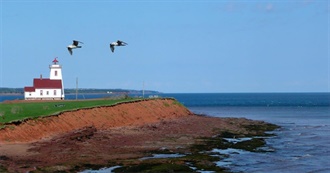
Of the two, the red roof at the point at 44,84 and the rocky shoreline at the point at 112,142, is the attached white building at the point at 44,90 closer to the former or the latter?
the red roof at the point at 44,84

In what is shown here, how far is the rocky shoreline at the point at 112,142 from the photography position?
1057 inches

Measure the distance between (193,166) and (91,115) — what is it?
19.5 metres

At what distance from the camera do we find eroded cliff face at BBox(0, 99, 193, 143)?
3412 cm

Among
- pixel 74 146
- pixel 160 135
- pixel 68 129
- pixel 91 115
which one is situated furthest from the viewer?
pixel 91 115

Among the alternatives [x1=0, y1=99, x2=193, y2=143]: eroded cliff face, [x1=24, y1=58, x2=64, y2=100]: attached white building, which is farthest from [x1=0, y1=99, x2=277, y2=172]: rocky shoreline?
[x1=24, y1=58, x2=64, y2=100]: attached white building

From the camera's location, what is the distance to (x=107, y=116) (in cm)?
4794

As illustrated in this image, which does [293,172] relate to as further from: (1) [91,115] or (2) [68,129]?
(1) [91,115]

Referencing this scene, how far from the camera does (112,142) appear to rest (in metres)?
36.2

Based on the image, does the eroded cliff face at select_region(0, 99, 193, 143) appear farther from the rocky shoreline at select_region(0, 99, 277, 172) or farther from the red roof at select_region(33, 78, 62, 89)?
the red roof at select_region(33, 78, 62, 89)

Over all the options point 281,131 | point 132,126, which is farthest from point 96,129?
point 281,131

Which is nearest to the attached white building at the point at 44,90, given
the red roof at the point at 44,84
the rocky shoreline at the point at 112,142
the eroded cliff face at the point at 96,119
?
the red roof at the point at 44,84

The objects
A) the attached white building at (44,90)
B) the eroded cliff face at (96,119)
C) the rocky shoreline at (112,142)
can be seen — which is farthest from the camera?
the attached white building at (44,90)

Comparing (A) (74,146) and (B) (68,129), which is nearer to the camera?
(A) (74,146)

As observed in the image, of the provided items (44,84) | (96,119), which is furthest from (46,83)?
(96,119)
